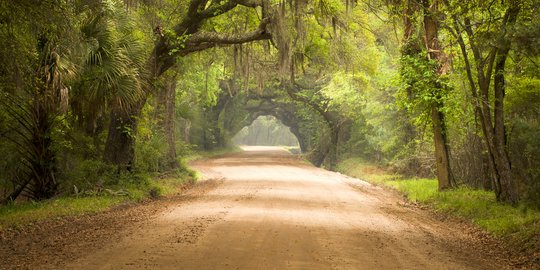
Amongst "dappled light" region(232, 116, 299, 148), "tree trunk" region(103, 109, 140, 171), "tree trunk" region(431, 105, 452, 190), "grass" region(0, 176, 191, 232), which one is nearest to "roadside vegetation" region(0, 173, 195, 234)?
"grass" region(0, 176, 191, 232)

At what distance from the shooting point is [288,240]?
9172 mm

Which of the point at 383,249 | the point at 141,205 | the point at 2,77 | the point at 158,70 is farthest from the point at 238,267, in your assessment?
the point at 158,70

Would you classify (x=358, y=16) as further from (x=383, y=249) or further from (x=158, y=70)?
(x=383, y=249)

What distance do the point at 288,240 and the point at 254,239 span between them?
0.53m

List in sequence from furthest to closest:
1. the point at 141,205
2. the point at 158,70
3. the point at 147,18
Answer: the point at 147,18 < the point at 158,70 < the point at 141,205

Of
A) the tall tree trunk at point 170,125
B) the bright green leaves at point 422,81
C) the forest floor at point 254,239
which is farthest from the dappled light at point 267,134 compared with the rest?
the forest floor at point 254,239

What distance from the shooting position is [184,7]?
21.0 meters

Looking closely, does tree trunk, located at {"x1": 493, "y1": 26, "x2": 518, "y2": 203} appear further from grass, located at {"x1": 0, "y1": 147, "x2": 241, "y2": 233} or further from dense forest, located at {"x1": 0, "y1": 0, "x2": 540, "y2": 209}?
grass, located at {"x1": 0, "y1": 147, "x2": 241, "y2": 233}

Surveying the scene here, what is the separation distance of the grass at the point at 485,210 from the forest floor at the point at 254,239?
367 millimetres

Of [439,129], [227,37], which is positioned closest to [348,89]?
[439,129]

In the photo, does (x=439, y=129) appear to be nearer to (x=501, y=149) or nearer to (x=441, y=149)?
(x=441, y=149)

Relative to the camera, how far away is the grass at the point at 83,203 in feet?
36.8

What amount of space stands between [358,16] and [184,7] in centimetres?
831

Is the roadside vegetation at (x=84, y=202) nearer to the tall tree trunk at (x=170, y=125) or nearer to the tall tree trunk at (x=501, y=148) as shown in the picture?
the tall tree trunk at (x=170, y=125)
